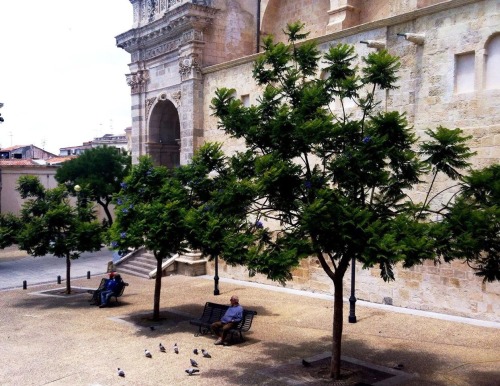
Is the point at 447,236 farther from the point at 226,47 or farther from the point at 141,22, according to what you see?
the point at 141,22

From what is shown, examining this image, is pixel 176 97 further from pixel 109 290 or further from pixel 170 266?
pixel 109 290

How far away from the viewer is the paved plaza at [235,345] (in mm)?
9633

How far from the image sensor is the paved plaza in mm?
9633

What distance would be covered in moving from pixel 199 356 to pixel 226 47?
14208 mm

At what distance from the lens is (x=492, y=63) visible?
41.1 ft

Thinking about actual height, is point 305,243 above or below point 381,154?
below

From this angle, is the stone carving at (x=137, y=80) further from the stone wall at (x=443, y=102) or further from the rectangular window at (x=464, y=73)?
the rectangular window at (x=464, y=73)

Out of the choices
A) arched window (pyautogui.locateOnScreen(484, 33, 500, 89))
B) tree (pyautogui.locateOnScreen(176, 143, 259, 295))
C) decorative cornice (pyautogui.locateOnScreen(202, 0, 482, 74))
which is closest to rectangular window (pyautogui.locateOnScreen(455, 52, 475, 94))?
arched window (pyautogui.locateOnScreen(484, 33, 500, 89))

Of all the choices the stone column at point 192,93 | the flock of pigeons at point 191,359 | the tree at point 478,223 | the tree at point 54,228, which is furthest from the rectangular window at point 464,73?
the tree at point 54,228

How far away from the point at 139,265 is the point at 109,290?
6.29 meters

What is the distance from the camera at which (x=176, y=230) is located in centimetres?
1277

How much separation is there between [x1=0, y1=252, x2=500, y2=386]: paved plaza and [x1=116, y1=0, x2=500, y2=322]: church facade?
29.7 inches

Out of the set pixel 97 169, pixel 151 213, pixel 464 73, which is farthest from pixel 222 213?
pixel 97 169

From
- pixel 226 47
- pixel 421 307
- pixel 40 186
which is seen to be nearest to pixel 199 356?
pixel 421 307
